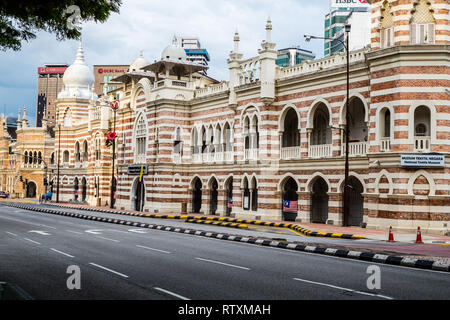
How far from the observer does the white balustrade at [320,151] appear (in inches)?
1209

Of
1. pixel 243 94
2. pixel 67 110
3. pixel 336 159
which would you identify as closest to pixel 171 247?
pixel 336 159

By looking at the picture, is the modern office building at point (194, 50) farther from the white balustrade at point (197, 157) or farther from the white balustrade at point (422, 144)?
the white balustrade at point (422, 144)

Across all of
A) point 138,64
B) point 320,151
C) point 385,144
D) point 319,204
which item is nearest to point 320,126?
point 320,151

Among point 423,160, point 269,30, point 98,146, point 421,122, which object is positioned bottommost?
point 423,160

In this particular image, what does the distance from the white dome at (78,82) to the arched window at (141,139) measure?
2515cm

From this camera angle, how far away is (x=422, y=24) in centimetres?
2600

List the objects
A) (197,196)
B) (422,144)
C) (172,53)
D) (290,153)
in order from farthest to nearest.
A: (197,196) → (172,53) → (290,153) → (422,144)

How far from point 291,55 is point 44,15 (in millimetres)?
127181

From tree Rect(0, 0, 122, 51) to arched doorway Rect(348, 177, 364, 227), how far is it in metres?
21.4

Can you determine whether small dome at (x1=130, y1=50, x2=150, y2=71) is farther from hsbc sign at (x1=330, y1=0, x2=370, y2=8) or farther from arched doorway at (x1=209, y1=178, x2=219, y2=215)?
hsbc sign at (x1=330, y1=0, x2=370, y2=8)

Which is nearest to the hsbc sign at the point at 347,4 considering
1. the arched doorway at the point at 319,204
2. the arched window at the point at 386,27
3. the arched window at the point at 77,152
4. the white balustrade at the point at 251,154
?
the arched window at the point at 77,152

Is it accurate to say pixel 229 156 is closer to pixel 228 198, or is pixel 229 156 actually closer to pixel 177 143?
pixel 228 198

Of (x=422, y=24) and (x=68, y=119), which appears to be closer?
(x=422, y=24)

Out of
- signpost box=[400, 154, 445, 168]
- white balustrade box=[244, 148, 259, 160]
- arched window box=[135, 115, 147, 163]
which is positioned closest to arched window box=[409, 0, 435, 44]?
signpost box=[400, 154, 445, 168]
